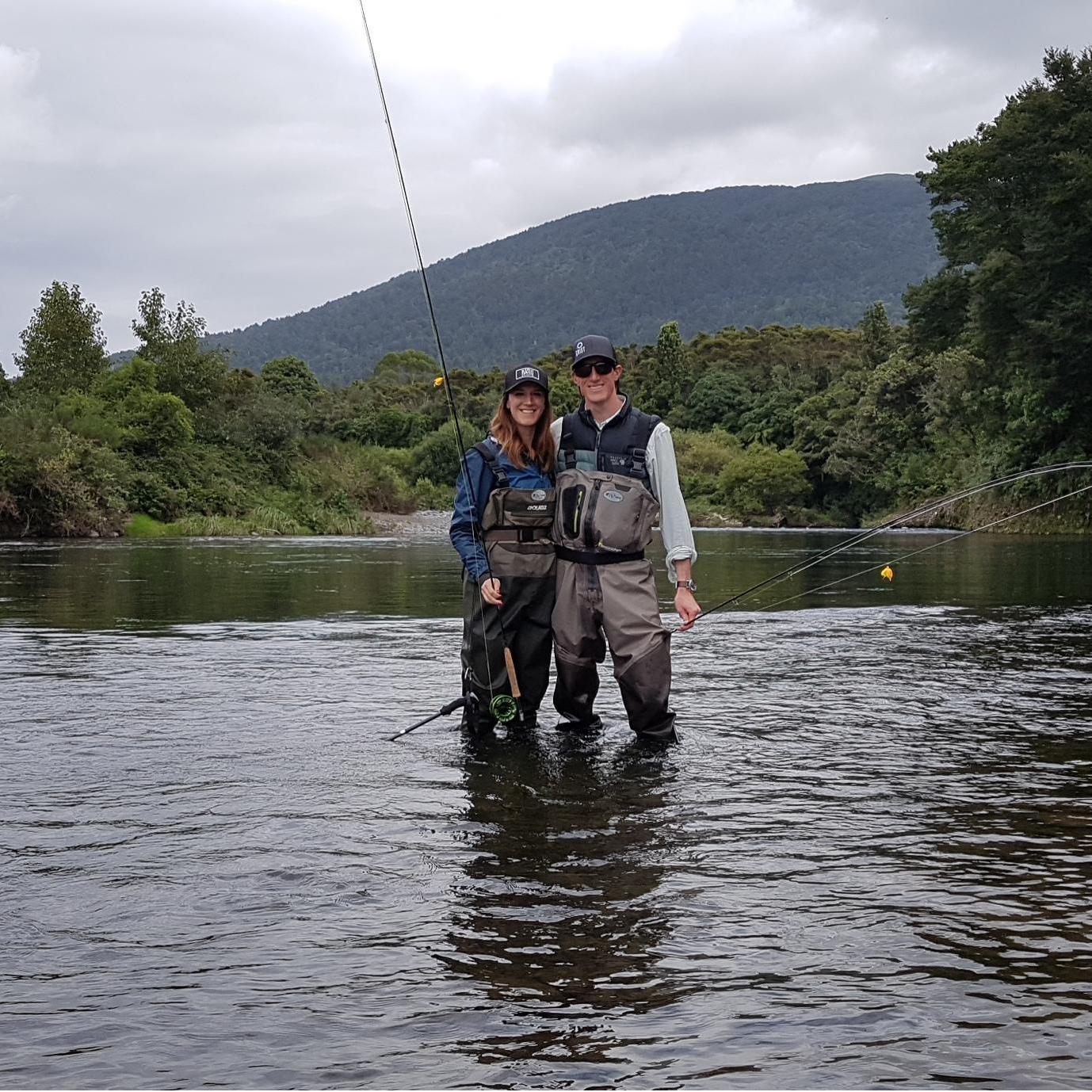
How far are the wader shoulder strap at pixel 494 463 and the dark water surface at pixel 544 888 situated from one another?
1362 mm

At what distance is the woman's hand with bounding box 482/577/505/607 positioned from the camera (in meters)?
6.76

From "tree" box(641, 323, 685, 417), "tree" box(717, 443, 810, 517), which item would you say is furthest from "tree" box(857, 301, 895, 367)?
"tree" box(641, 323, 685, 417)

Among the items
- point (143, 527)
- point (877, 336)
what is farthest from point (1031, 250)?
point (877, 336)

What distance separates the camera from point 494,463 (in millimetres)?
7027

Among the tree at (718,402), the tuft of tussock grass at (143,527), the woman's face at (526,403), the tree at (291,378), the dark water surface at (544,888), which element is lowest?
the dark water surface at (544,888)

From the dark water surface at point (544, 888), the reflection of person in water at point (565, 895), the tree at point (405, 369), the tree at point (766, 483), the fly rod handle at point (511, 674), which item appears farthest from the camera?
the tree at point (405, 369)

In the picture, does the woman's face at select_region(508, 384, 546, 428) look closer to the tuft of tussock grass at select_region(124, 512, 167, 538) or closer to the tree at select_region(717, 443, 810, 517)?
the tuft of tussock grass at select_region(124, 512, 167, 538)

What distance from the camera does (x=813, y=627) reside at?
43.8 ft

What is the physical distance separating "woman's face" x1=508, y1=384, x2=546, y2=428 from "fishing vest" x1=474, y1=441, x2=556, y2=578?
238mm

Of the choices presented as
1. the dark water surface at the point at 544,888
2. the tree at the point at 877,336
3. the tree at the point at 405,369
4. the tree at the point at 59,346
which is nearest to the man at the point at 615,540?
the dark water surface at the point at 544,888

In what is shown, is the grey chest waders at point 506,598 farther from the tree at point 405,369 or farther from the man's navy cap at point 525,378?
the tree at point 405,369

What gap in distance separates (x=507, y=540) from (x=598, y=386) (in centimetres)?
94

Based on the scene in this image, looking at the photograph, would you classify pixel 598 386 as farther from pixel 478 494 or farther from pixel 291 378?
pixel 291 378

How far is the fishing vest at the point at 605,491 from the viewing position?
22.1 ft
